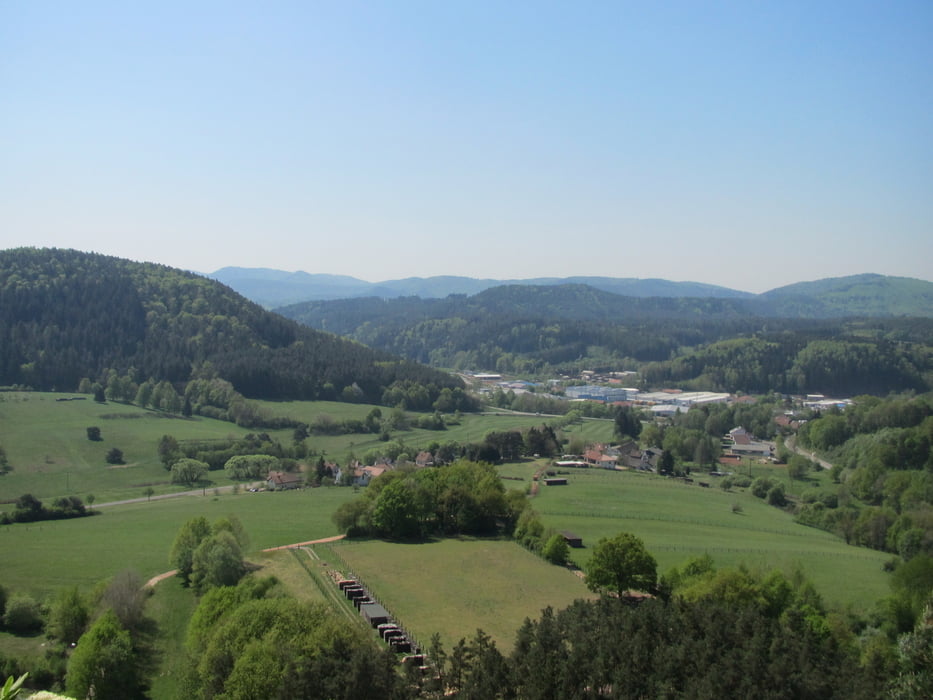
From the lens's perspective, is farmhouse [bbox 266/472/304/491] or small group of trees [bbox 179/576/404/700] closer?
small group of trees [bbox 179/576/404/700]

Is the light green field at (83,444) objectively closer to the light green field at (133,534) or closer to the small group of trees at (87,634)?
the light green field at (133,534)

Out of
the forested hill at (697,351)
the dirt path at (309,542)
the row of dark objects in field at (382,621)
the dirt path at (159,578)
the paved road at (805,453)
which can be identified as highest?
the forested hill at (697,351)

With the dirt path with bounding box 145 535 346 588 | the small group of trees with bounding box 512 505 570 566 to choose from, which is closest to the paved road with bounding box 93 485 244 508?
the dirt path with bounding box 145 535 346 588

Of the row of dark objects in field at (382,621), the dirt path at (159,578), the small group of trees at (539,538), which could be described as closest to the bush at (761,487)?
the small group of trees at (539,538)

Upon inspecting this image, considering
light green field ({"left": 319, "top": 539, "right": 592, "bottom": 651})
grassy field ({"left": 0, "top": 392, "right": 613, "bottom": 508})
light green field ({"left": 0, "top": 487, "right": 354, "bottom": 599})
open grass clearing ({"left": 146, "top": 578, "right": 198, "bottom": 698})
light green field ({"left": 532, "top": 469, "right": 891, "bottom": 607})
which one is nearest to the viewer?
open grass clearing ({"left": 146, "top": 578, "right": 198, "bottom": 698})

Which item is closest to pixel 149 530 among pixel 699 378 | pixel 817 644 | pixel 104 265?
pixel 817 644

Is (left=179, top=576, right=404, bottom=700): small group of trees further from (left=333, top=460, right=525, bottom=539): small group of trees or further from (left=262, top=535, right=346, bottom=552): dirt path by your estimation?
(left=333, top=460, right=525, bottom=539): small group of trees

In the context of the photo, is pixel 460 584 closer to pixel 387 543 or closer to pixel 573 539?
pixel 387 543

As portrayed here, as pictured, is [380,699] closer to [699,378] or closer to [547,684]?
[547,684]
